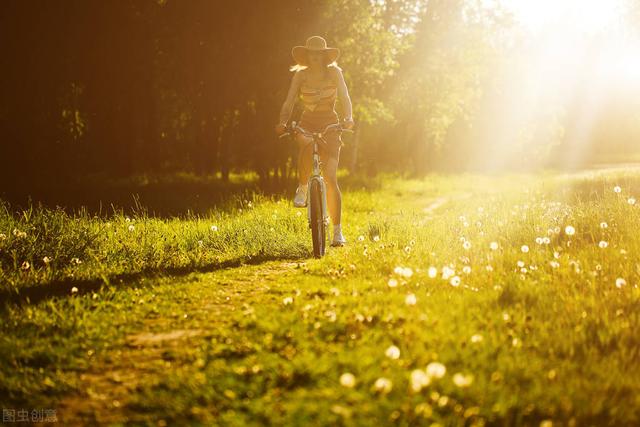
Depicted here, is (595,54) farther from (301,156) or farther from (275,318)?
(275,318)

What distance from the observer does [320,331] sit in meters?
4.50

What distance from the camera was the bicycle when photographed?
786 centimetres

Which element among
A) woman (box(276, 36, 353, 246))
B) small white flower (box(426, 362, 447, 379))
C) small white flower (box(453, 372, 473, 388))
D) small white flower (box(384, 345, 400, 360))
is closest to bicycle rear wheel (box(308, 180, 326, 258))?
woman (box(276, 36, 353, 246))

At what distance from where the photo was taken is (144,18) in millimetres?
18734

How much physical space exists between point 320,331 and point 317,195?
3.54 metres

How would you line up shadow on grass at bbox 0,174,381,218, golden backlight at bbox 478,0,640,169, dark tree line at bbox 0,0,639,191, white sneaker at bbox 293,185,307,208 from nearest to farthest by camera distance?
white sneaker at bbox 293,185,307,208, shadow on grass at bbox 0,174,381,218, dark tree line at bbox 0,0,639,191, golden backlight at bbox 478,0,640,169

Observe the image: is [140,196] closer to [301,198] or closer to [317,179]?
[301,198]

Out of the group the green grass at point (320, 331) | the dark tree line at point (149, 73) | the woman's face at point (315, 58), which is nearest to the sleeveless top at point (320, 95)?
the woman's face at point (315, 58)

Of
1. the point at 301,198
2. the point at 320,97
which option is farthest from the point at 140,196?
the point at 320,97

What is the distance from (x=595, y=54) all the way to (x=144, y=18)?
154ft

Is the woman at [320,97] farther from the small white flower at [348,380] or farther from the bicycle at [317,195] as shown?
the small white flower at [348,380]

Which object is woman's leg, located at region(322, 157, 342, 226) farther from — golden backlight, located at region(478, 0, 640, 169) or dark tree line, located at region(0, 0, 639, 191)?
golden backlight, located at region(478, 0, 640, 169)

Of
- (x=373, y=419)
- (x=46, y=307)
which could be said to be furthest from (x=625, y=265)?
(x=46, y=307)

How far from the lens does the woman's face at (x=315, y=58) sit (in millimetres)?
8023
